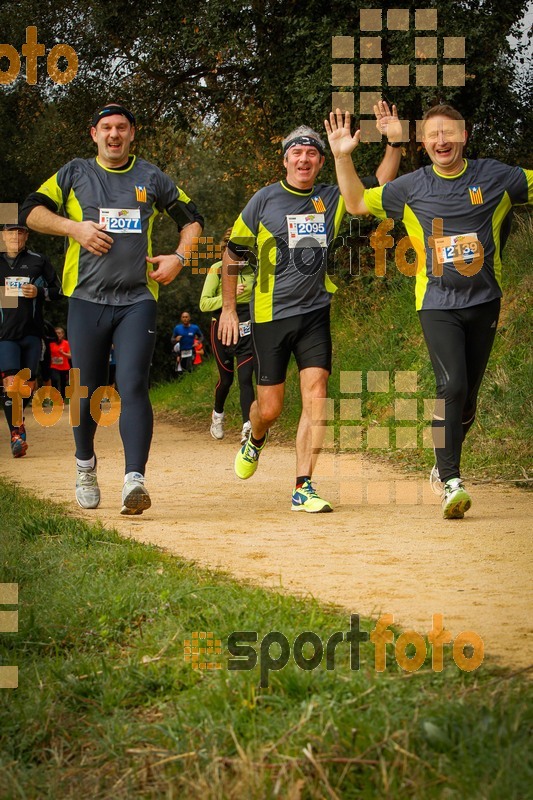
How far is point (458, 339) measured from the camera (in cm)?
706

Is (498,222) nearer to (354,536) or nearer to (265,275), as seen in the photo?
(265,275)

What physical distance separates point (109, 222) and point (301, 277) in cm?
128

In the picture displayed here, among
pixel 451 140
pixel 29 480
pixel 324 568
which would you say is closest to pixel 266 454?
pixel 29 480

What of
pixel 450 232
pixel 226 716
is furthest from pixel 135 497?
pixel 226 716

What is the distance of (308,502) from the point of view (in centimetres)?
743

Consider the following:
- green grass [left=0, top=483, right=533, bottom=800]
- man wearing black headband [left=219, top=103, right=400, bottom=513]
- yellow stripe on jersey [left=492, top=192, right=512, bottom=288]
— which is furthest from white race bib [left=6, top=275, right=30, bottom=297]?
green grass [left=0, top=483, right=533, bottom=800]

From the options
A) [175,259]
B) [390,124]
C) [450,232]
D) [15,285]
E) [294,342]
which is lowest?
[294,342]

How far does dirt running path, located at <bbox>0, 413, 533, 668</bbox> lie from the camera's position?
4418mm

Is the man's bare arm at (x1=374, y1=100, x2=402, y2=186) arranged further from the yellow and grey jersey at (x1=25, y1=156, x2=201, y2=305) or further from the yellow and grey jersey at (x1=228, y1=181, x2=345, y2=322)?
the yellow and grey jersey at (x1=25, y1=156, x2=201, y2=305)

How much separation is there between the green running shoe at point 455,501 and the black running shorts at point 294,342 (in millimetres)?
1182

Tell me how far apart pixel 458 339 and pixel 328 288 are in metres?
1.00

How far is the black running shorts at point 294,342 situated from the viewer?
7.50m

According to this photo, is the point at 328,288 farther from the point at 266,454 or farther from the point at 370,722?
the point at 370,722

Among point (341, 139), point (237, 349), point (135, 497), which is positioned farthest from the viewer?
point (237, 349)
